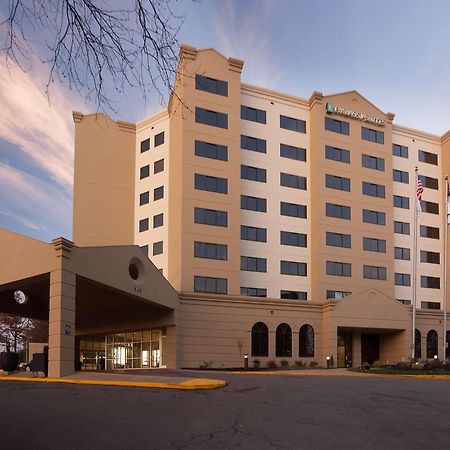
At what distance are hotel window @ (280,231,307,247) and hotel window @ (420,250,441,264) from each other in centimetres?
1321

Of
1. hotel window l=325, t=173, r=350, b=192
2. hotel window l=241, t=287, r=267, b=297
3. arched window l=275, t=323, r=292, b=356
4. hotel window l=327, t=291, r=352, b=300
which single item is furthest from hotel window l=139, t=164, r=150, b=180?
hotel window l=327, t=291, r=352, b=300

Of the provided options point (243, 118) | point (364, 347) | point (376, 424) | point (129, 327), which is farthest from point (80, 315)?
point (376, 424)

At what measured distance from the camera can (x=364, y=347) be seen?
1961 inches

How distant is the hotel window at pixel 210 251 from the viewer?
140 feet

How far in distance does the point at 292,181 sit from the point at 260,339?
1417cm

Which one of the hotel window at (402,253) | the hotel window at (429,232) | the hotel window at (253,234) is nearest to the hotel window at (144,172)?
the hotel window at (253,234)

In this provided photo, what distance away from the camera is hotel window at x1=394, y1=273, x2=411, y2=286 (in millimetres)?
51406

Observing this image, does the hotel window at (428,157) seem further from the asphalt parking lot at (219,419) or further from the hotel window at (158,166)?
the asphalt parking lot at (219,419)

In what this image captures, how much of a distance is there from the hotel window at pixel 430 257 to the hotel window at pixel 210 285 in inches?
850

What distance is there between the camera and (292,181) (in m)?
48.8

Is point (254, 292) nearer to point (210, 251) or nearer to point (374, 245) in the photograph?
point (210, 251)

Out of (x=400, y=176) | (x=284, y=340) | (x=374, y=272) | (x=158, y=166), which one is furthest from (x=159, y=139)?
(x=400, y=176)

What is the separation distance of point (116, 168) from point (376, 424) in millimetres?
44552

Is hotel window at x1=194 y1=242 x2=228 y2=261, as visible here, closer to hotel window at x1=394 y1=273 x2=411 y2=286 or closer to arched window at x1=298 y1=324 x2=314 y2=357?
arched window at x1=298 y1=324 x2=314 y2=357
